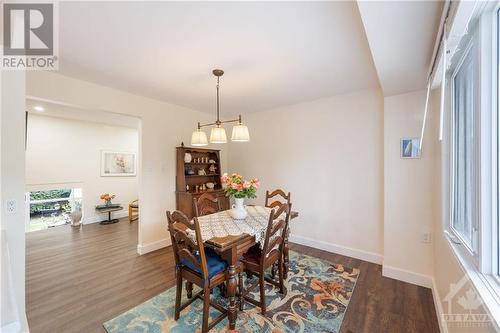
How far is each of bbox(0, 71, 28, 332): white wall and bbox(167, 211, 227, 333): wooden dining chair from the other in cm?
113

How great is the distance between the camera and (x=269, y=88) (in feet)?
10.0

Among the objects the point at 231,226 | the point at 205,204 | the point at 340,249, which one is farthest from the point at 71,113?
the point at 340,249

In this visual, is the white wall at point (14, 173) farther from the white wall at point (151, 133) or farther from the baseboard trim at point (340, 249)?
the baseboard trim at point (340, 249)

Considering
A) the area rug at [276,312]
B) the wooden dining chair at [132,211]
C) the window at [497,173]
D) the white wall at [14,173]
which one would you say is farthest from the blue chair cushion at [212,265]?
the wooden dining chair at [132,211]

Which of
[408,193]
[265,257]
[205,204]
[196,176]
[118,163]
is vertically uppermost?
[118,163]

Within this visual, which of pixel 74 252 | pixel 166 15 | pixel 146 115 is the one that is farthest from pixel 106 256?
pixel 166 15

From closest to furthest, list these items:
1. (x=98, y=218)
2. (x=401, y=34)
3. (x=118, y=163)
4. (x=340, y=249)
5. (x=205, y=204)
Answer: (x=401, y=34) < (x=205, y=204) < (x=340, y=249) < (x=98, y=218) < (x=118, y=163)

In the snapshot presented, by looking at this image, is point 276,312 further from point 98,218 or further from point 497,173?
point 98,218

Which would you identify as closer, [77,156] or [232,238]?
[232,238]

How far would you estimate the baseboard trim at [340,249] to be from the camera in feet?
9.96

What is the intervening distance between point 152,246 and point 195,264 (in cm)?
221

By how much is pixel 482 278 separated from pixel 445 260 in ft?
2.85

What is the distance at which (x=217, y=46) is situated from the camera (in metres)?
1.98

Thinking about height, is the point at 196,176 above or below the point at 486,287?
above
